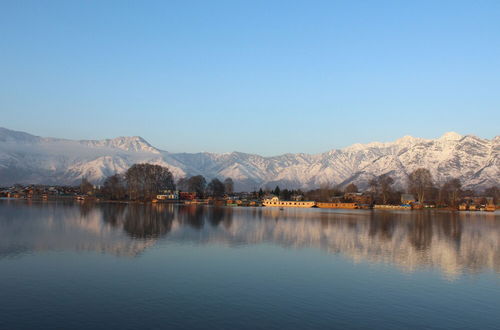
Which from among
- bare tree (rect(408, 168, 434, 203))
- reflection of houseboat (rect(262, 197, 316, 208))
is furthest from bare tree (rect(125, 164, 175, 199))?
bare tree (rect(408, 168, 434, 203))

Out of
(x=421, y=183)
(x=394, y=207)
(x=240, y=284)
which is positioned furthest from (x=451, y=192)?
(x=240, y=284)

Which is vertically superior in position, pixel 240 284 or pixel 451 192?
pixel 451 192

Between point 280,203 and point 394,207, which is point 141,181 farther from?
point 394,207

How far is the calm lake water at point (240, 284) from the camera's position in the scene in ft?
63.4

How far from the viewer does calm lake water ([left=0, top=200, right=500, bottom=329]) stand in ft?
63.4

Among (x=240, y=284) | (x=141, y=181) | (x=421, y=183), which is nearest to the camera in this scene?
(x=240, y=284)

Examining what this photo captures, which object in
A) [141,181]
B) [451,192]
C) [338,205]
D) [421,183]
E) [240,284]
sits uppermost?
[421,183]

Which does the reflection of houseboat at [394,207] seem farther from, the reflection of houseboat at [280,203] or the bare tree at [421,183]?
the reflection of houseboat at [280,203]

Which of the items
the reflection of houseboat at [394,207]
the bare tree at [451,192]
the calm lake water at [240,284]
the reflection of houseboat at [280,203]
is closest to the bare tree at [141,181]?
the reflection of houseboat at [280,203]

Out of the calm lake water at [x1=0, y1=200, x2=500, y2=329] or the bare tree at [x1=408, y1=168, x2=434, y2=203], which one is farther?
the bare tree at [x1=408, y1=168, x2=434, y2=203]

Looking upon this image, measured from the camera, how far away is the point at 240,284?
85.0 feet

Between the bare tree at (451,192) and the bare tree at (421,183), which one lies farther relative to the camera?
the bare tree at (421,183)

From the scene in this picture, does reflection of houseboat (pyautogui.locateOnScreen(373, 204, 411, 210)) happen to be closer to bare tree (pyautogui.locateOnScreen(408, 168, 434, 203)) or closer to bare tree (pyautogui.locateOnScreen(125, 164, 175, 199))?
bare tree (pyautogui.locateOnScreen(408, 168, 434, 203))

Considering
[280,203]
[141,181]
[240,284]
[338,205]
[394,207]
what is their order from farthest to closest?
1. [141,181]
2. [280,203]
3. [338,205]
4. [394,207]
5. [240,284]
